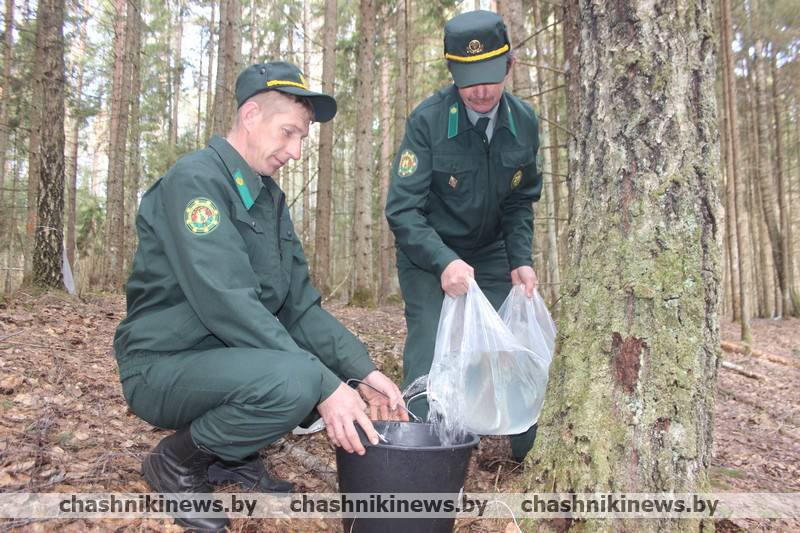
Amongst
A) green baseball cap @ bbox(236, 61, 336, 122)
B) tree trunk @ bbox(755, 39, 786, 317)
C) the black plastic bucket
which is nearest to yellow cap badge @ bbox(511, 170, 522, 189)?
green baseball cap @ bbox(236, 61, 336, 122)

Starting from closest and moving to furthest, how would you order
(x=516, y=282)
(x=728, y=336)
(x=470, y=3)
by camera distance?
(x=516, y=282) < (x=728, y=336) < (x=470, y=3)

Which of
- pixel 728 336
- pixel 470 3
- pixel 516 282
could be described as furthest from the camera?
pixel 470 3

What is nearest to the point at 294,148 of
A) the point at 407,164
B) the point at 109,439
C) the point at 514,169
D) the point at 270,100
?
the point at 270,100

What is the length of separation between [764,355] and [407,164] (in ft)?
24.5

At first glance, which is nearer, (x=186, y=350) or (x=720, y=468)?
(x=186, y=350)

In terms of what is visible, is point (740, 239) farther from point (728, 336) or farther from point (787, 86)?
point (787, 86)

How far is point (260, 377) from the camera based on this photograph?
1864mm

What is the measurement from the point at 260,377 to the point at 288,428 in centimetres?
22

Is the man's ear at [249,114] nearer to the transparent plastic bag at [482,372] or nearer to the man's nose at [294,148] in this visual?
the man's nose at [294,148]

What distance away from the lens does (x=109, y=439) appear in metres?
2.63

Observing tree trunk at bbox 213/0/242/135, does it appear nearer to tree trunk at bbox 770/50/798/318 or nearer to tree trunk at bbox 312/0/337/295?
tree trunk at bbox 312/0/337/295

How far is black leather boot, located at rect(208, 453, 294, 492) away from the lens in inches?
96.0

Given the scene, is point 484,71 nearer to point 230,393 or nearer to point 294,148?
point 294,148

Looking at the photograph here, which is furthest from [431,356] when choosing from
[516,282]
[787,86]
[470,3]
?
[787,86]
